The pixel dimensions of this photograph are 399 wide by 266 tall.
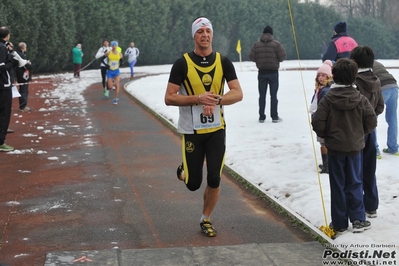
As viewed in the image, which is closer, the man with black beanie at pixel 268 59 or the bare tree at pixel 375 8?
the man with black beanie at pixel 268 59

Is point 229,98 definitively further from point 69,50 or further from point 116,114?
point 69,50

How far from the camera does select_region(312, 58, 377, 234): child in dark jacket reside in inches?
255

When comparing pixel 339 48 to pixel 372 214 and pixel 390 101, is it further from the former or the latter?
Result: pixel 372 214

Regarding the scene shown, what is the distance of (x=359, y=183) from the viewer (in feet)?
21.5

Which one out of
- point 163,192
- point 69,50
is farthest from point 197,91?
point 69,50

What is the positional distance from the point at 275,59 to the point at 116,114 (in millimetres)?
5011

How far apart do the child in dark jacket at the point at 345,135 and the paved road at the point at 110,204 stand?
1.56 feet

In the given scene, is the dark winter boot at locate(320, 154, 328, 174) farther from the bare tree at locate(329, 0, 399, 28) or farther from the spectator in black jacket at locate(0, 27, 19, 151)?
the bare tree at locate(329, 0, 399, 28)

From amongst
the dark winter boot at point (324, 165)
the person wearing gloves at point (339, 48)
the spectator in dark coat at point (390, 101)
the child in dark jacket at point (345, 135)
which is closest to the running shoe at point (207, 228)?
the child in dark jacket at point (345, 135)

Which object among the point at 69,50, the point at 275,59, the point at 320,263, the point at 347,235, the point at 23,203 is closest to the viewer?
the point at 320,263

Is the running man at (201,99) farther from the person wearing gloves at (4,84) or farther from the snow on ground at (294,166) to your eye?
the person wearing gloves at (4,84)

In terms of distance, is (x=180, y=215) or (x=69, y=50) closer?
(x=180, y=215)

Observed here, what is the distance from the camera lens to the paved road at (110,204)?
6551mm

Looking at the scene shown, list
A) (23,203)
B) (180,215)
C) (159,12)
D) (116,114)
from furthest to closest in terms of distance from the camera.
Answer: (159,12) < (116,114) < (23,203) < (180,215)
